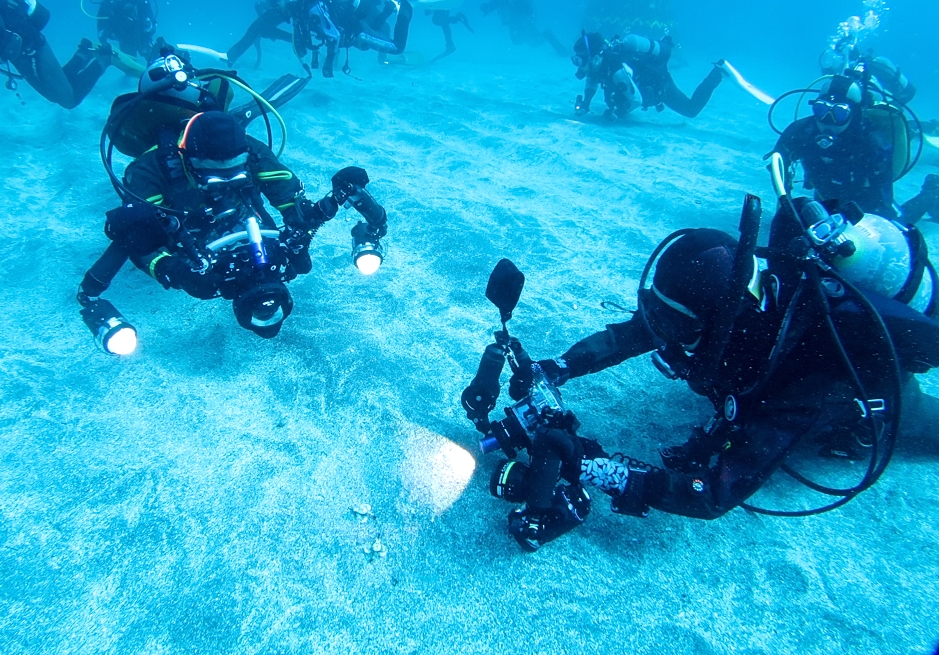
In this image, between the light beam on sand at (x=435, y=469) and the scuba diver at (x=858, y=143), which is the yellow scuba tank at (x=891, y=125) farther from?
the light beam on sand at (x=435, y=469)

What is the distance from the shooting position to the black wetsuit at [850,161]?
6.66m

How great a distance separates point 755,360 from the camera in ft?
8.09

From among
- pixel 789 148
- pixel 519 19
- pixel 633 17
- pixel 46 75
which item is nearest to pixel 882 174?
pixel 789 148

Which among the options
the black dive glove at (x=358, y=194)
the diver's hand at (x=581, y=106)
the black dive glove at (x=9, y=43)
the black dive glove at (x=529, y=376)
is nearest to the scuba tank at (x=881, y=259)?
the black dive glove at (x=529, y=376)

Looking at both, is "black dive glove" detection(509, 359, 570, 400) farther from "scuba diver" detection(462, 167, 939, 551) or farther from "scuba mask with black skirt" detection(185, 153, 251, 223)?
"scuba mask with black skirt" detection(185, 153, 251, 223)

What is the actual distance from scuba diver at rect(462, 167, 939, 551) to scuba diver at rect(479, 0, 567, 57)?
89.2 feet

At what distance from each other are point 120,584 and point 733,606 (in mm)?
3748

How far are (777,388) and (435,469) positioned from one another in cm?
233

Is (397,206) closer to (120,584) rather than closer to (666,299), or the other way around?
(666,299)

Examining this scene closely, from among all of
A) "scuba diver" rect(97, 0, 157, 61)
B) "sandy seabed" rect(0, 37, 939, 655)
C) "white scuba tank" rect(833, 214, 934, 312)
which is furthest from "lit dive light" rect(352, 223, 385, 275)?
"scuba diver" rect(97, 0, 157, 61)

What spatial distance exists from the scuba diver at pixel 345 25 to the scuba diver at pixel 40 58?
4486 millimetres

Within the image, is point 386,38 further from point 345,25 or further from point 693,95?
point 693,95

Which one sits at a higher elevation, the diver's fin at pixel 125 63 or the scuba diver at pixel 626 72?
the scuba diver at pixel 626 72

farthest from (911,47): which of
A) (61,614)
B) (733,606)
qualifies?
(61,614)
